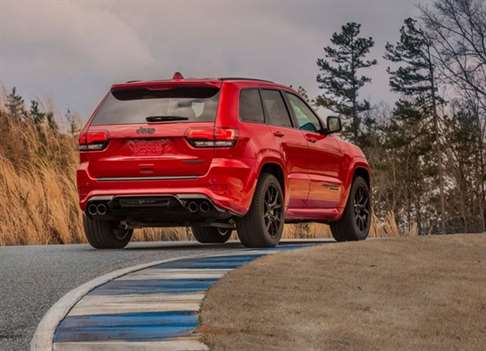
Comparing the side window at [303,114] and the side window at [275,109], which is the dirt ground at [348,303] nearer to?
the side window at [275,109]

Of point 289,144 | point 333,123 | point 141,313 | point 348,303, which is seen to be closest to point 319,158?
point 333,123

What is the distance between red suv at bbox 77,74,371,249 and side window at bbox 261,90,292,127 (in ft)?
0.06

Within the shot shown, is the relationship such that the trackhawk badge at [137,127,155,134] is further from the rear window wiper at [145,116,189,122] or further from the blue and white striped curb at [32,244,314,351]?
the blue and white striped curb at [32,244,314,351]

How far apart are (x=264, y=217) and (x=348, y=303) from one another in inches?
163

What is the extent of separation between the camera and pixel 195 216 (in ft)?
37.5

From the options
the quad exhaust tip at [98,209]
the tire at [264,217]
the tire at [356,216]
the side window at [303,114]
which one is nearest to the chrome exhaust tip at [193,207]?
the tire at [264,217]

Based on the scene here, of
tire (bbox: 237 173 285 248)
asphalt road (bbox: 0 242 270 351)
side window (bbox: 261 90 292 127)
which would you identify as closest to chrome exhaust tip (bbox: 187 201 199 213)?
asphalt road (bbox: 0 242 270 351)

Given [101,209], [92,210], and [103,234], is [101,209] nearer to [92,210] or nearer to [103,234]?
[92,210]

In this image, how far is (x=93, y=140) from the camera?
37.4ft

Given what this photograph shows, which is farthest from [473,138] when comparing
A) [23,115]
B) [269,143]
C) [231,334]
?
[231,334]

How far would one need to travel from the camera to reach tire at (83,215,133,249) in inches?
484

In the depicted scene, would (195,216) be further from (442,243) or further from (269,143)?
(442,243)

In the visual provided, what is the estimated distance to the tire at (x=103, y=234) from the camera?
12305mm

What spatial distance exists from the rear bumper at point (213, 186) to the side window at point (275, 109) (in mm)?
1119
